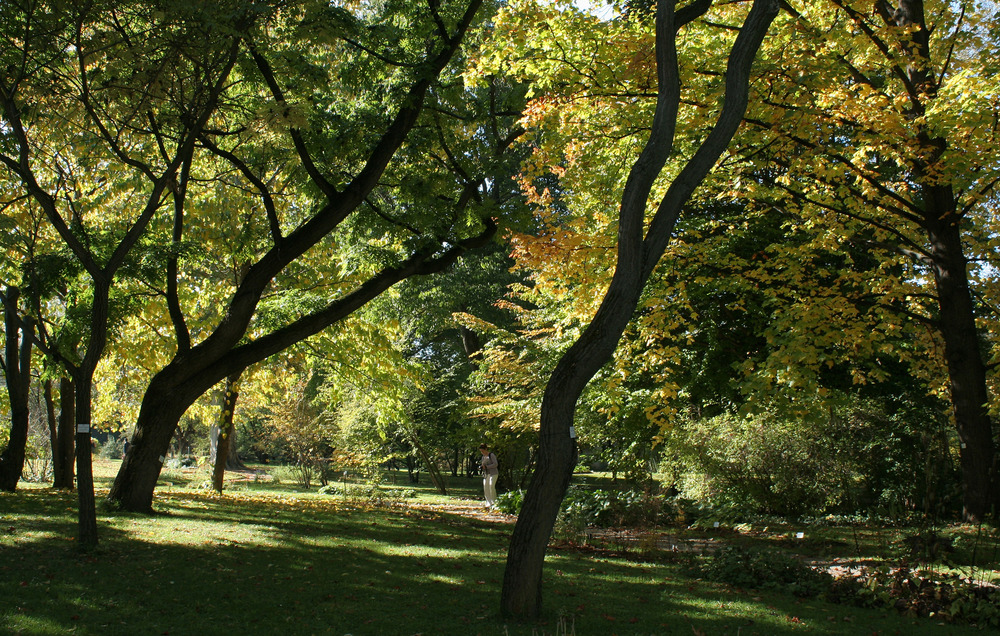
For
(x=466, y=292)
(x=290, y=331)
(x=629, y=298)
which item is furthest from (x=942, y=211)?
(x=466, y=292)

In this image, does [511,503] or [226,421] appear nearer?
[226,421]

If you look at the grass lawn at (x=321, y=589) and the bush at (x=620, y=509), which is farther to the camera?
the bush at (x=620, y=509)

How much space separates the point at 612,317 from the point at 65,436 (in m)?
12.8

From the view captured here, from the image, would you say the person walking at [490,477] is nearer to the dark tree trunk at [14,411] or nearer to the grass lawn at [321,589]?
the grass lawn at [321,589]

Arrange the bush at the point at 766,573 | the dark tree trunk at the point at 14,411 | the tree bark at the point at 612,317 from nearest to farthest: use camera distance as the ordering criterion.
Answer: the tree bark at the point at 612,317
the bush at the point at 766,573
the dark tree trunk at the point at 14,411

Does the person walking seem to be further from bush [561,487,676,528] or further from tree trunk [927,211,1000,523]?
tree trunk [927,211,1000,523]

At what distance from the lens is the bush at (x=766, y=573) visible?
798 centimetres

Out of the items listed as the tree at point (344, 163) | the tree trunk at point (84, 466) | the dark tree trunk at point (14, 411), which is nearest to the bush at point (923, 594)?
the tree at point (344, 163)

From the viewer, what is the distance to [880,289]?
35.8ft

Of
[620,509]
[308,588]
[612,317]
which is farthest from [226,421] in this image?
[612,317]

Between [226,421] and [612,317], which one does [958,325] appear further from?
[226,421]

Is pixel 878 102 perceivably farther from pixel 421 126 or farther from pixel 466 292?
pixel 466 292

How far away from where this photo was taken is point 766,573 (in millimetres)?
8312

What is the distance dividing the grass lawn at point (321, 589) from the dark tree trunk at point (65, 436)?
3.80 m
